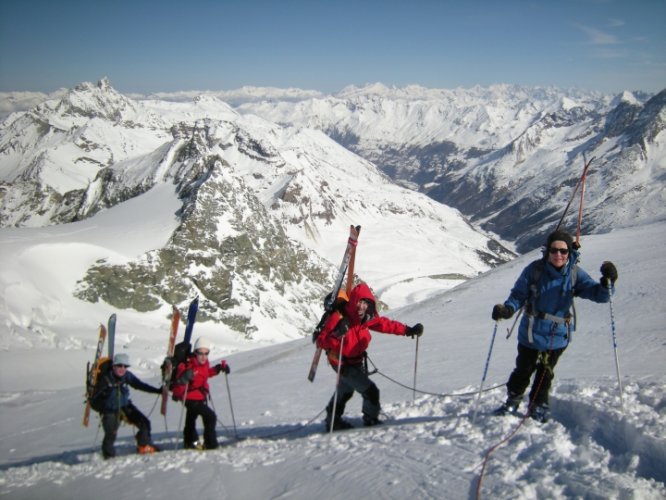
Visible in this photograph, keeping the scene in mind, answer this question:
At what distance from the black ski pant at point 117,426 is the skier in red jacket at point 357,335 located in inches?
190

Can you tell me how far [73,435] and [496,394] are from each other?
12.1 metres

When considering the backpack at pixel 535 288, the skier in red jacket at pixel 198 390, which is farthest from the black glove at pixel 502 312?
the skier in red jacket at pixel 198 390

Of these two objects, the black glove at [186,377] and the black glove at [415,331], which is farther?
the black glove at [186,377]

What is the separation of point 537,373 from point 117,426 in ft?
28.4

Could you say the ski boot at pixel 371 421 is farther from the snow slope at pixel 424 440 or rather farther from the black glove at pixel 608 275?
the black glove at pixel 608 275

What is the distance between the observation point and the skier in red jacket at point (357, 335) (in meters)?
8.24

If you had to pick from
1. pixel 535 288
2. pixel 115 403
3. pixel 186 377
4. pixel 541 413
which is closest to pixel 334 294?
pixel 186 377

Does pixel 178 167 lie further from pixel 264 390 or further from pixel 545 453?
pixel 545 453

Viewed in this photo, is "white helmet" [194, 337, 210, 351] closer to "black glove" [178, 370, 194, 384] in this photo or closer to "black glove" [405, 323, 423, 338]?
"black glove" [178, 370, 194, 384]

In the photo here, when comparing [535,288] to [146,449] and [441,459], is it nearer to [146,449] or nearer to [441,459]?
[441,459]

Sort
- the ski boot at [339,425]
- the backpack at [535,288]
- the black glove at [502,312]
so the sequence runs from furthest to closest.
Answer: the ski boot at [339,425], the backpack at [535,288], the black glove at [502,312]

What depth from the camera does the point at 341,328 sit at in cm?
809

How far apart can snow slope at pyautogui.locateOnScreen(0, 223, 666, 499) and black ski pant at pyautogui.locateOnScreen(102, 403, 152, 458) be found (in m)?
0.59

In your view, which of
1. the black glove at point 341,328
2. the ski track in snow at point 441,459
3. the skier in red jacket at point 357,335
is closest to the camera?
the ski track in snow at point 441,459
